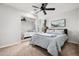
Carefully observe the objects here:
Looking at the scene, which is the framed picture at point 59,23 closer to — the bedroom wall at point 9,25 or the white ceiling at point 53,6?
the white ceiling at point 53,6

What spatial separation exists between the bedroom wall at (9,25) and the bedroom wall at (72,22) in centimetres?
86

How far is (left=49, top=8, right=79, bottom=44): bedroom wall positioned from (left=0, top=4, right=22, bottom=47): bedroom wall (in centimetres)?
86

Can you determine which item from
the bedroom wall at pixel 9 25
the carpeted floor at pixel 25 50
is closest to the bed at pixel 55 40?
the carpeted floor at pixel 25 50

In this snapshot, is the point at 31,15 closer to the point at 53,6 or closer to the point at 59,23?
the point at 53,6

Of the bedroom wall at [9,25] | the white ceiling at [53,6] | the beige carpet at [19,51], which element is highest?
the white ceiling at [53,6]

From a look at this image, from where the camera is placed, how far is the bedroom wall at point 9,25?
1287mm

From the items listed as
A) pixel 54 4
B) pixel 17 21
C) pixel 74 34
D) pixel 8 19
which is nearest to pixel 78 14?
pixel 74 34

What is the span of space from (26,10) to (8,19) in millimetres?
422

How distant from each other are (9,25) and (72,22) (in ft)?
4.42

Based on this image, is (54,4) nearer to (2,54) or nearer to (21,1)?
(21,1)

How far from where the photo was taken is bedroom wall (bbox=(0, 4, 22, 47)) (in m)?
1.29

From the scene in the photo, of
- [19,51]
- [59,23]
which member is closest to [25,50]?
[19,51]

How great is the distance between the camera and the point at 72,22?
1.40 metres

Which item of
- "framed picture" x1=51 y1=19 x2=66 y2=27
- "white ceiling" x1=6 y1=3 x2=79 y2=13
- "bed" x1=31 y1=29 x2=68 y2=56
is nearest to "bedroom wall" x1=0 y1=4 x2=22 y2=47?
"white ceiling" x1=6 y1=3 x2=79 y2=13
